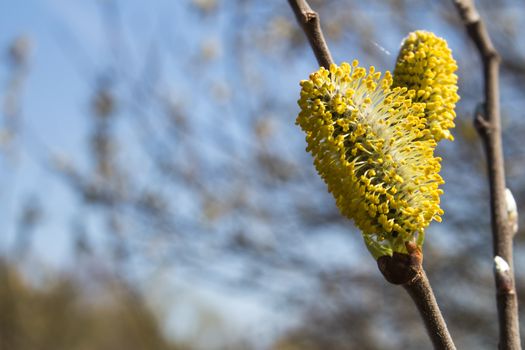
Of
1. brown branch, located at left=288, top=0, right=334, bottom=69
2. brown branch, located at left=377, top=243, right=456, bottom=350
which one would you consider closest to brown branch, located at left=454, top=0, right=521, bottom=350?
brown branch, located at left=377, top=243, right=456, bottom=350

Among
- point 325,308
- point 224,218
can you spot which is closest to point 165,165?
point 224,218

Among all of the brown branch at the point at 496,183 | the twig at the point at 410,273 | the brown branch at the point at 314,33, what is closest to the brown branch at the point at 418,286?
the twig at the point at 410,273

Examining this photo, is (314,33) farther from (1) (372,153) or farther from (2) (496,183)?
(2) (496,183)

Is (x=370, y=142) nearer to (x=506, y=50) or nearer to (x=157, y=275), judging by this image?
(x=506, y=50)

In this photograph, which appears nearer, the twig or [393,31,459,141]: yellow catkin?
the twig

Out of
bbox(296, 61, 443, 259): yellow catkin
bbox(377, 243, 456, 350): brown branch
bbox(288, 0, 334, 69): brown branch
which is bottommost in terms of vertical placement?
bbox(377, 243, 456, 350): brown branch

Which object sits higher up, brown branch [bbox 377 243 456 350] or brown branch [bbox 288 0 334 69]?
brown branch [bbox 288 0 334 69]

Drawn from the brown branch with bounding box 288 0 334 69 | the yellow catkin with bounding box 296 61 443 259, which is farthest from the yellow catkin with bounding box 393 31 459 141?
the brown branch with bounding box 288 0 334 69

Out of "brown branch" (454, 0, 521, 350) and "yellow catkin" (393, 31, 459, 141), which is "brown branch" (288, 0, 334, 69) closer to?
"yellow catkin" (393, 31, 459, 141)
